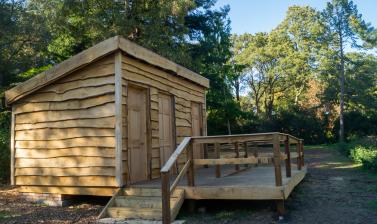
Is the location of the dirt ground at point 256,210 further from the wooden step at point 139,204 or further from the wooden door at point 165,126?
the wooden door at point 165,126

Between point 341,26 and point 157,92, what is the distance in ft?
93.6

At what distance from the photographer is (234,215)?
6.61 m

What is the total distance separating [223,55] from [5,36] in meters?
11.8

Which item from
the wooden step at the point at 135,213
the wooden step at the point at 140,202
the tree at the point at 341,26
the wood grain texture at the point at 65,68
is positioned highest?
the tree at the point at 341,26

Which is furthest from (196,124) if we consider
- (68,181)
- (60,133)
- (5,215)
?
(5,215)

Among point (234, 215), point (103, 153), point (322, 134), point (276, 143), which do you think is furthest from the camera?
point (322, 134)

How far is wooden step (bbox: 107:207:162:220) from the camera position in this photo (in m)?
6.18

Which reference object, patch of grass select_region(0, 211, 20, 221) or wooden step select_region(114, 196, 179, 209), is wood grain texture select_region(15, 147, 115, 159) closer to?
wooden step select_region(114, 196, 179, 209)

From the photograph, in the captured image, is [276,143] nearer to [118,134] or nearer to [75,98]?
[118,134]

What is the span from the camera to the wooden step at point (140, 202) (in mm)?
6434

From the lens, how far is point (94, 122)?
7363 mm

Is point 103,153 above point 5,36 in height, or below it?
below

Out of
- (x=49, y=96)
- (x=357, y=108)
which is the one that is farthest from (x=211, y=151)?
(x=357, y=108)

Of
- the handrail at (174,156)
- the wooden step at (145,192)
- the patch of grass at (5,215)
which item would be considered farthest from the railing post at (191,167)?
the patch of grass at (5,215)
